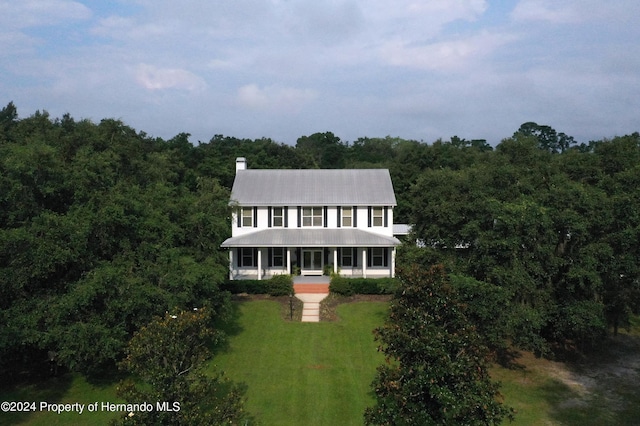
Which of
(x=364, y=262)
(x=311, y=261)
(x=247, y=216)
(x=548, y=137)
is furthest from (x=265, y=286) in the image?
(x=548, y=137)

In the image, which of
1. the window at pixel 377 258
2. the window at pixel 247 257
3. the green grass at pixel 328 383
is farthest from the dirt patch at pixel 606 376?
the window at pixel 247 257

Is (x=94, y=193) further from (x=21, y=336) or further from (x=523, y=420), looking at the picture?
(x=523, y=420)

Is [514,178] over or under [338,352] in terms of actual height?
over

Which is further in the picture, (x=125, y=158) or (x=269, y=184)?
(x=269, y=184)

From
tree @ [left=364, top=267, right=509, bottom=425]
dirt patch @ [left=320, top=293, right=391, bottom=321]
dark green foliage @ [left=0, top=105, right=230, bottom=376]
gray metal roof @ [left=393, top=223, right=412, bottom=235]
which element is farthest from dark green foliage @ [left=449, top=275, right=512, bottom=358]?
gray metal roof @ [left=393, top=223, right=412, bottom=235]

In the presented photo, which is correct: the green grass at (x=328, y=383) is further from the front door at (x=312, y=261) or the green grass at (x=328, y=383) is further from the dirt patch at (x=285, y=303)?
the front door at (x=312, y=261)

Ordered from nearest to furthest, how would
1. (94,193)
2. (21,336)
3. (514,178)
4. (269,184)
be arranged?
(21,336), (94,193), (514,178), (269,184)

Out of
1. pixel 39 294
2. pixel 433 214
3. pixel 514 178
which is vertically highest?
pixel 514 178

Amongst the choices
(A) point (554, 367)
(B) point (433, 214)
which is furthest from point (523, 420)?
(B) point (433, 214)
